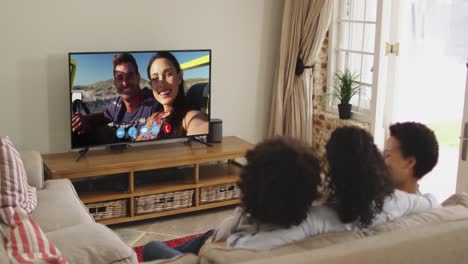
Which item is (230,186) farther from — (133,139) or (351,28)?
(351,28)

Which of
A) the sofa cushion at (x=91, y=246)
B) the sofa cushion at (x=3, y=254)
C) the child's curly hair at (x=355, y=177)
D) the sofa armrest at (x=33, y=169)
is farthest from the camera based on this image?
the sofa armrest at (x=33, y=169)

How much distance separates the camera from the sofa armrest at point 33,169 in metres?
3.76

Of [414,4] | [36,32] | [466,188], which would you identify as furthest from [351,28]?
[36,32]

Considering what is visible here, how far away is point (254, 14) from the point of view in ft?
16.9

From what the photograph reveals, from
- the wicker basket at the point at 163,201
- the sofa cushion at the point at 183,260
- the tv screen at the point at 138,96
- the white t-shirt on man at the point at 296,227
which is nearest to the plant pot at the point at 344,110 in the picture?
the tv screen at the point at 138,96

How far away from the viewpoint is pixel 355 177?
193cm

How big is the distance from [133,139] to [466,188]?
2.39m

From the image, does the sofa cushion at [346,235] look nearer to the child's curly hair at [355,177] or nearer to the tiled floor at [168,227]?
the child's curly hair at [355,177]

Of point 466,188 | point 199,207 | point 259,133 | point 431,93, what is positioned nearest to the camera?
point 466,188

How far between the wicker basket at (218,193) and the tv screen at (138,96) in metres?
0.46

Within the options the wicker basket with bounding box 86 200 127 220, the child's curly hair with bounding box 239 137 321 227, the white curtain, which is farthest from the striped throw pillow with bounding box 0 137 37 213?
the white curtain

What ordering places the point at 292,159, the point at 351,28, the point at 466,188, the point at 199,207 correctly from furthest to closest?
1. the point at 351,28
2. the point at 199,207
3. the point at 466,188
4. the point at 292,159

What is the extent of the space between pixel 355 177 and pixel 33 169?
8.16 feet

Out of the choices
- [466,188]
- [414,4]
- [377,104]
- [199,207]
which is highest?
[414,4]
